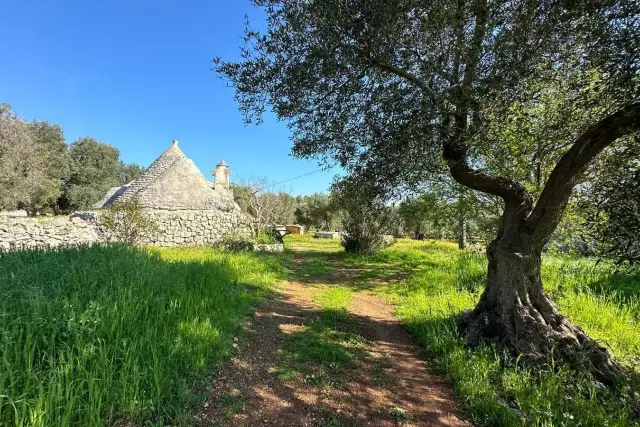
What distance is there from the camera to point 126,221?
1440 centimetres

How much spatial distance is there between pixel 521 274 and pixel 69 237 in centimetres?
1880

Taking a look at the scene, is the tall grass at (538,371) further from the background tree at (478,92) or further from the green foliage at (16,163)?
the green foliage at (16,163)

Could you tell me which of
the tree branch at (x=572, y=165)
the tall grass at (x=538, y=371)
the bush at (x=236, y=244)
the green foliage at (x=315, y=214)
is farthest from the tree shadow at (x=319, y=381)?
the green foliage at (x=315, y=214)

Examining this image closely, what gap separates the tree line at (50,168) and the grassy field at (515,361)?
94.2 feet

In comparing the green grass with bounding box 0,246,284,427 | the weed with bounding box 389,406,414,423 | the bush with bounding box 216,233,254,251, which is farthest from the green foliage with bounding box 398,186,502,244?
the green grass with bounding box 0,246,284,427

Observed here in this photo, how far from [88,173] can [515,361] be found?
52.2 metres

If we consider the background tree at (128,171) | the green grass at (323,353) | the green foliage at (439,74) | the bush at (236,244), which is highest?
the background tree at (128,171)

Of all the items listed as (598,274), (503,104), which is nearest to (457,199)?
(598,274)

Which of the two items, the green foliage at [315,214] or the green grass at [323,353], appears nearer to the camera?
the green grass at [323,353]

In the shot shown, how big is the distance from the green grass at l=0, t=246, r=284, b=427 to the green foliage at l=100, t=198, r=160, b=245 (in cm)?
940

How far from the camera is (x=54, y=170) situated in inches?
1394

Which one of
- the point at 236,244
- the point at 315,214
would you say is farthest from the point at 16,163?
the point at 315,214

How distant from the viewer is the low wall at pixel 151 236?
14.0 m

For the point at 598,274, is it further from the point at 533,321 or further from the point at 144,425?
the point at 144,425
